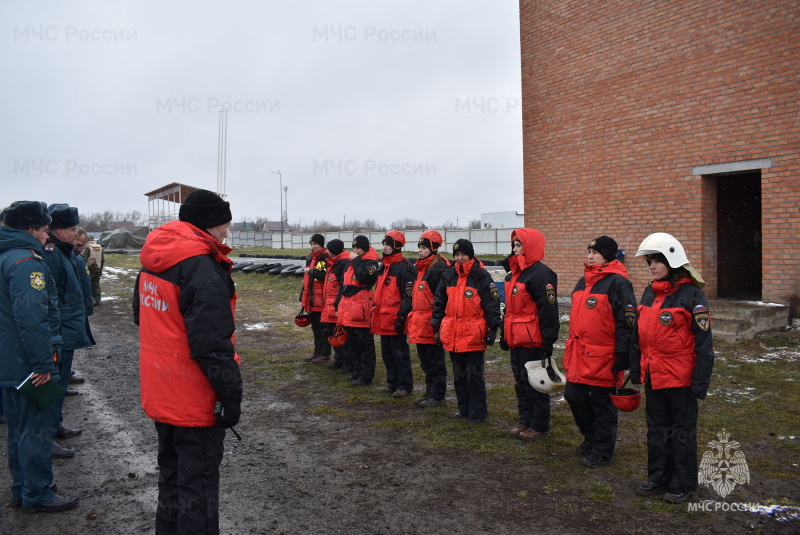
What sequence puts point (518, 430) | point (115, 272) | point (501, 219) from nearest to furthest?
point (518, 430) < point (115, 272) < point (501, 219)

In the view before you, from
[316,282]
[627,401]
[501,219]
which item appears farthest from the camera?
[501,219]

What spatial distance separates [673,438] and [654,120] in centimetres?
781

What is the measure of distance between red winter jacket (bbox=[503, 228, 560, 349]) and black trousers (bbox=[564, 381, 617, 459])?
1.94ft

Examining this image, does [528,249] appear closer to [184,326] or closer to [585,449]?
[585,449]

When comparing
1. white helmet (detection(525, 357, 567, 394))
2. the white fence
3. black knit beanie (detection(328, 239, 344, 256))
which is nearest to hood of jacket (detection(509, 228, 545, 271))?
white helmet (detection(525, 357, 567, 394))

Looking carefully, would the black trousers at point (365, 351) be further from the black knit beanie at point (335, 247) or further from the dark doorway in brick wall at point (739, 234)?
the dark doorway in brick wall at point (739, 234)

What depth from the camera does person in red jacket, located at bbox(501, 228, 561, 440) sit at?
5.27 m

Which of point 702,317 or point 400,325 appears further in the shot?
point 400,325

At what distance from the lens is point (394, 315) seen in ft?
23.2

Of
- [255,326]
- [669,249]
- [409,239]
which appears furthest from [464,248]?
[409,239]

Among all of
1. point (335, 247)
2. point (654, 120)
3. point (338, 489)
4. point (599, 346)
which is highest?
point (654, 120)

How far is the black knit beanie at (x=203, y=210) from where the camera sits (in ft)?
9.98

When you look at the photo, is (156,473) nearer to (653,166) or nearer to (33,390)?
(33,390)

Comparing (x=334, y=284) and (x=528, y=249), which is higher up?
(x=528, y=249)
